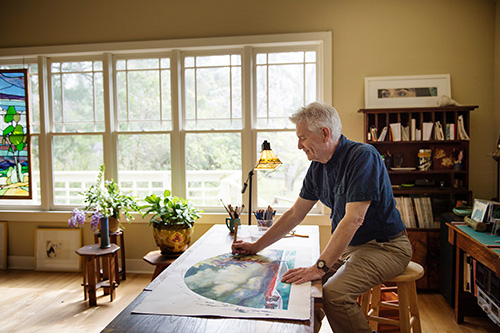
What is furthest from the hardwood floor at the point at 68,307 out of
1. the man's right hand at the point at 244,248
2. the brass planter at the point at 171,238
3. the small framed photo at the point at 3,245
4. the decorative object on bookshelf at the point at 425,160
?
the man's right hand at the point at 244,248

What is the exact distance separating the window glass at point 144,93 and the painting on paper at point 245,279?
2.68 m

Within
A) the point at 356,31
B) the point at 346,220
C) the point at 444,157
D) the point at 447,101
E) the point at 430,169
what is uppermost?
the point at 356,31

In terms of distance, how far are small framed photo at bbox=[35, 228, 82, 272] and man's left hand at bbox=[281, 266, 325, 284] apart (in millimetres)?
3444

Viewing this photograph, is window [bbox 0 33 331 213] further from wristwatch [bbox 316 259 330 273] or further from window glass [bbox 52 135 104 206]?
wristwatch [bbox 316 259 330 273]

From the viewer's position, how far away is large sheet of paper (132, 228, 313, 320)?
4.37 ft

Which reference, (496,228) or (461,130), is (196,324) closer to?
(496,228)

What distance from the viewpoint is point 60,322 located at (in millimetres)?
3082

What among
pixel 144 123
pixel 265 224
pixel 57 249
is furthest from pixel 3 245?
pixel 265 224

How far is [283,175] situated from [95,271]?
6.89 ft

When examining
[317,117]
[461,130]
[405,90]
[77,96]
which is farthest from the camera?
[77,96]

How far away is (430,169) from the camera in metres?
3.73

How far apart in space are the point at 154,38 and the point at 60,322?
2.94 metres

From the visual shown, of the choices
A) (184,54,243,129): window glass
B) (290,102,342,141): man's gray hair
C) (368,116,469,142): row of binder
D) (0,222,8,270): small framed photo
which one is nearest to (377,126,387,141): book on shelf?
(368,116,469,142): row of binder

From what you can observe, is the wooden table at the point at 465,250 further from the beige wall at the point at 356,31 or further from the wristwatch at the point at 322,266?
the wristwatch at the point at 322,266
